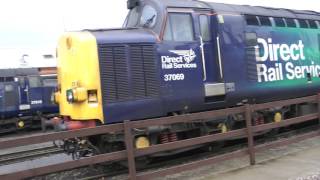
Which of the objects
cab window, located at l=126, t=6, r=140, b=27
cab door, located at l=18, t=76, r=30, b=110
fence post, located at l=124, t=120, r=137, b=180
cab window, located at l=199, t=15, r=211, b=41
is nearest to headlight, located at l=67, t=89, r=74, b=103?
fence post, located at l=124, t=120, r=137, b=180

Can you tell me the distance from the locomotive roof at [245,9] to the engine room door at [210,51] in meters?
0.25

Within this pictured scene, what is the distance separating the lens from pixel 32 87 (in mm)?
24078

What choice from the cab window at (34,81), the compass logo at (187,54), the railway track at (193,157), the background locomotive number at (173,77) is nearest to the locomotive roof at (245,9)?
the compass logo at (187,54)

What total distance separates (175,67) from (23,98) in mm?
15459

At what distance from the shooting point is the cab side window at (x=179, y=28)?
1004 centimetres

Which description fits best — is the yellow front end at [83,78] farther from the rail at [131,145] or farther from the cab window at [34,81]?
the cab window at [34,81]

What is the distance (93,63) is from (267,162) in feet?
11.9

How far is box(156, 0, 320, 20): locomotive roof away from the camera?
10.5 m

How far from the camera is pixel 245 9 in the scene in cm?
1211

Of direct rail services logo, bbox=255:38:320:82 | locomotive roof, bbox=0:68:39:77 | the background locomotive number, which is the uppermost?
locomotive roof, bbox=0:68:39:77

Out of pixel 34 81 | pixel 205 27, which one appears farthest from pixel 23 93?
pixel 205 27

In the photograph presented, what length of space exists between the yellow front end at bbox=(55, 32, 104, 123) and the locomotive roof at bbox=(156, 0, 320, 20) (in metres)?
1.99

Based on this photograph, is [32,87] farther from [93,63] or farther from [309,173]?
[309,173]

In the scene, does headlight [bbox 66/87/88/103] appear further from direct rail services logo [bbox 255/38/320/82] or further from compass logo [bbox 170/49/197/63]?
direct rail services logo [bbox 255/38/320/82]
